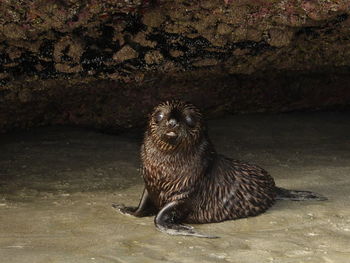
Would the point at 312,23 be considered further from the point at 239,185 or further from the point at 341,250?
the point at 341,250

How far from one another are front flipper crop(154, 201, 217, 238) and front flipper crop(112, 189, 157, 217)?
26cm

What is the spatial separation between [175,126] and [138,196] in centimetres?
112

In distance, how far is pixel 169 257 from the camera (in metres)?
4.28

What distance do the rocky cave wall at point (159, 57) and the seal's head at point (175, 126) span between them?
2.58ft

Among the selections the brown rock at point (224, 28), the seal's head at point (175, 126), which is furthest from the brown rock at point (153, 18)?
the seal's head at point (175, 126)

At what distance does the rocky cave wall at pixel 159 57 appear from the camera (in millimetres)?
5199

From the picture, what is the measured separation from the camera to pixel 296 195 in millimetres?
5820

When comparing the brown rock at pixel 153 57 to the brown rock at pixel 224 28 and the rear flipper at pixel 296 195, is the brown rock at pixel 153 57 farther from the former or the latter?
the rear flipper at pixel 296 195

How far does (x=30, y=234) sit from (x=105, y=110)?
325 cm

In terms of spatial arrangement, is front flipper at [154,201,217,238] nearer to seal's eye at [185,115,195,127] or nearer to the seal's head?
the seal's head

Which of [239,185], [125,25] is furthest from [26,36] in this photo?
[239,185]

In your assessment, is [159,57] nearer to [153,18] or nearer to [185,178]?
[153,18]

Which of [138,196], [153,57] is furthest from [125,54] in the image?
[138,196]

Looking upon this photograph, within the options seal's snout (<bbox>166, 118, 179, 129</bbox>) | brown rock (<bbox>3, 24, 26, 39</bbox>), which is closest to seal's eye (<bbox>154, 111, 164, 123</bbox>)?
seal's snout (<bbox>166, 118, 179, 129</bbox>)
